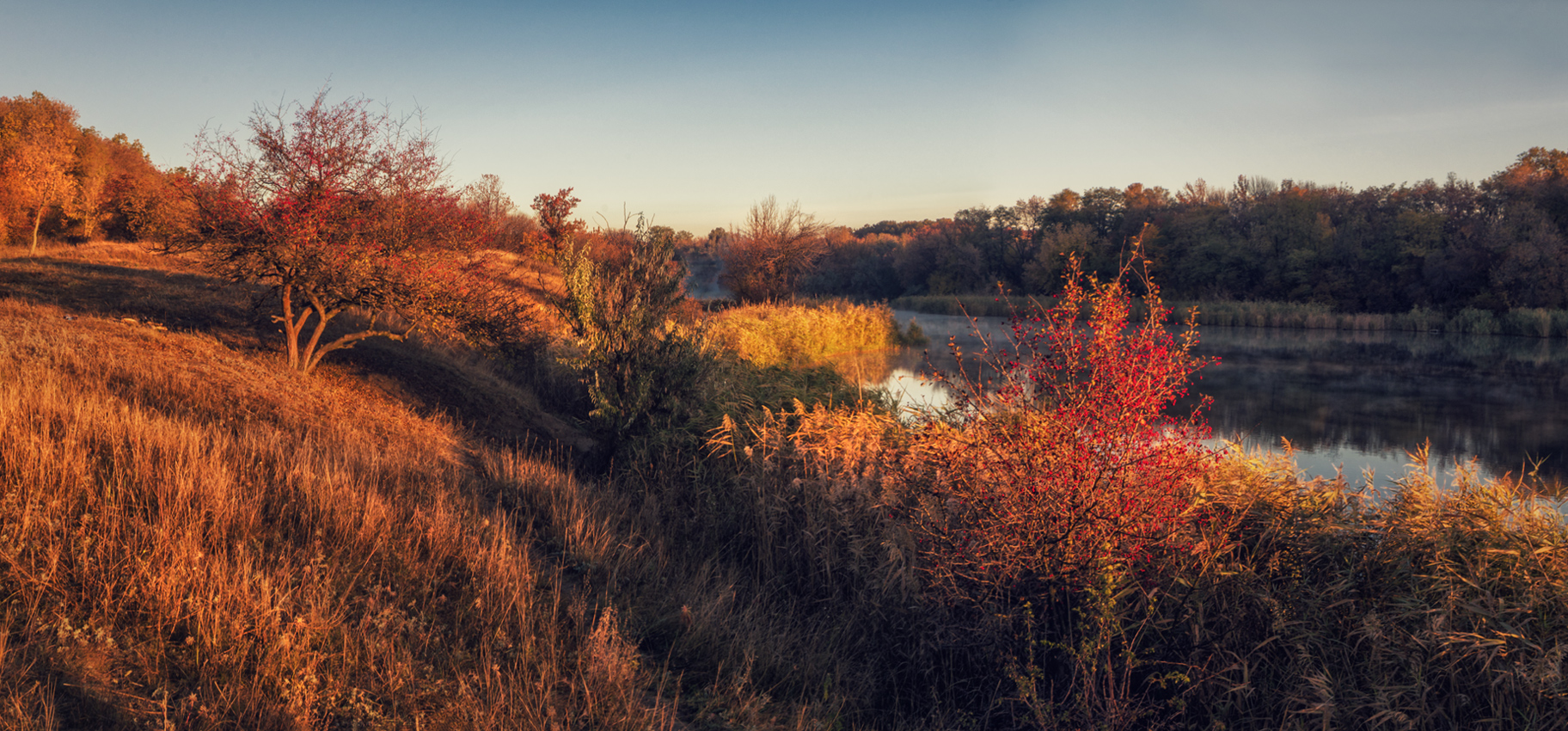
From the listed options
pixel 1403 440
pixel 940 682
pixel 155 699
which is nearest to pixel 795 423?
pixel 940 682

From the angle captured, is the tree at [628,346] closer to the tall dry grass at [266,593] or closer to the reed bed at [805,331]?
the tall dry grass at [266,593]

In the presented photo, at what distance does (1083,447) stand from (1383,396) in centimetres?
1942

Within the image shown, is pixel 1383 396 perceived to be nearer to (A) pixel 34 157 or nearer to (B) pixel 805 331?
(B) pixel 805 331

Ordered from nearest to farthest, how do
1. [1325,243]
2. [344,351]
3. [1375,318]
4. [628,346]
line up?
1. [628,346]
2. [344,351]
3. [1375,318]
4. [1325,243]

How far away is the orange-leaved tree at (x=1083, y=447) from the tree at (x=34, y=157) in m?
31.8

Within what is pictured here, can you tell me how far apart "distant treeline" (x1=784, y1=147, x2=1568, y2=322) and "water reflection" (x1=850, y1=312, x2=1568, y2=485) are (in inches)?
236

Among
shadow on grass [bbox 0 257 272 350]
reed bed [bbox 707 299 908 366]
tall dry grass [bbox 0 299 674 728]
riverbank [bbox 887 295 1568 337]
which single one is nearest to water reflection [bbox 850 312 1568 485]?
reed bed [bbox 707 299 908 366]

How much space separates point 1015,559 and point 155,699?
4377 millimetres

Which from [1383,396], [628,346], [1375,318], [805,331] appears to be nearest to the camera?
[628,346]

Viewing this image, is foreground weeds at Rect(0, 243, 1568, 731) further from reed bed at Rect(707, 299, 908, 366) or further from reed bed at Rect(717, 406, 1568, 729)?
reed bed at Rect(707, 299, 908, 366)

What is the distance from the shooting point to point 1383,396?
61.7ft

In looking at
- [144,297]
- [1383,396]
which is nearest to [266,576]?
[144,297]

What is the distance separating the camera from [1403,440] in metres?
13.7

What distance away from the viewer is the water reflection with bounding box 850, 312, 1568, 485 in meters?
12.4
